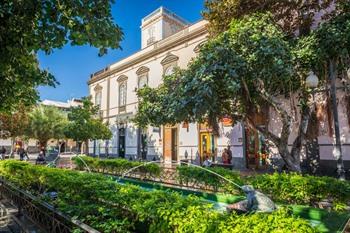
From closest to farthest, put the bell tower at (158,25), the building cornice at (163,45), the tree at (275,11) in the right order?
1. the tree at (275,11)
2. the building cornice at (163,45)
3. the bell tower at (158,25)

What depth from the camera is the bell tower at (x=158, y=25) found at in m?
29.9

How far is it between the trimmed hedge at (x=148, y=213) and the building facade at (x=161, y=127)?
1121 centimetres

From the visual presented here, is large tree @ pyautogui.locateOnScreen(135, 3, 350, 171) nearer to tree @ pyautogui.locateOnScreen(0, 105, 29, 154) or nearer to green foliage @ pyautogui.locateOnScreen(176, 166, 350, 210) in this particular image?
green foliage @ pyautogui.locateOnScreen(176, 166, 350, 210)

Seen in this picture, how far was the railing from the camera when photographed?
438 cm

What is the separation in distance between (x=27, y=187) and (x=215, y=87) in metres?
7.08

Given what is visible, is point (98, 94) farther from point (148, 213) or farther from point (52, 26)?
point (148, 213)

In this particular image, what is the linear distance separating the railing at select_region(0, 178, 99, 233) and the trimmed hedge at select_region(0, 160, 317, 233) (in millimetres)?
164

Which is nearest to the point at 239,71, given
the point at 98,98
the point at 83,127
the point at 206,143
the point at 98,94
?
the point at 206,143

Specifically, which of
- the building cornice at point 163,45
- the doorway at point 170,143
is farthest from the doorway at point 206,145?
the building cornice at point 163,45

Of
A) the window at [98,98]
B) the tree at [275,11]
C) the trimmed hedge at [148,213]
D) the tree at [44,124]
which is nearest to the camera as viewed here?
the trimmed hedge at [148,213]

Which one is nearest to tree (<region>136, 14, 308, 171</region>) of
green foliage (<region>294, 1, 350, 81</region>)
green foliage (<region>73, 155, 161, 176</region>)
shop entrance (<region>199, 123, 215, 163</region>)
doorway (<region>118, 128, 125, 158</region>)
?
green foliage (<region>294, 1, 350, 81</region>)

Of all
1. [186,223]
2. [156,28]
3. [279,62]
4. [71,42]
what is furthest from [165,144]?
[186,223]

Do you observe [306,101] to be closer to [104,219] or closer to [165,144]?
[104,219]

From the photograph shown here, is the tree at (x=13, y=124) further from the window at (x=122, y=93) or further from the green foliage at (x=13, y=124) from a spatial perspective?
the window at (x=122, y=93)
